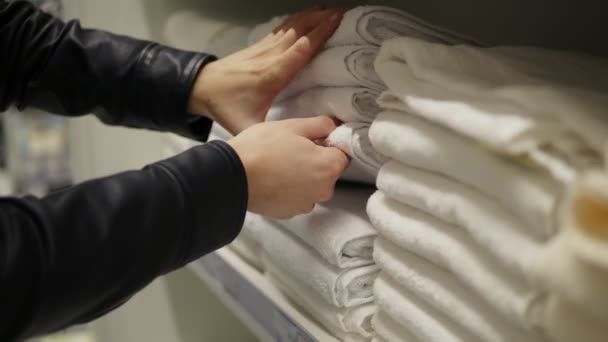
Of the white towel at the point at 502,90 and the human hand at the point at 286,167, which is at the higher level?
the white towel at the point at 502,90

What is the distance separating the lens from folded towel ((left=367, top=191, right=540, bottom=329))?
287 mm

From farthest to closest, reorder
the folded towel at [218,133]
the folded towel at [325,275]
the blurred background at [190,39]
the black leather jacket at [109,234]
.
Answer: the folded towel at [218,133]
the blurred background at [190,39]
the folded towel at [325,275]
the black leather jacket at [109,234]

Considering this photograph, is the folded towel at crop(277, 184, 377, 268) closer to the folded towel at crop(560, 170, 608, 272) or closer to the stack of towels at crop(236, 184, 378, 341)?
the stack of towels at crop(236, 184, 378, 341)

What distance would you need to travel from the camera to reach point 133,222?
1.25 feet

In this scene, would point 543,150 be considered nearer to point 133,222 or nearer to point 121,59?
point 133,222

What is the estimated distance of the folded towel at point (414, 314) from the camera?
1.16ft

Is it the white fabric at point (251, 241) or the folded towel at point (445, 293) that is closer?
the folded towel at point (445, 293)

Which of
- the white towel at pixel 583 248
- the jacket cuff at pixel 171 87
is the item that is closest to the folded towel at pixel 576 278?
the white towel at pixel 583 248

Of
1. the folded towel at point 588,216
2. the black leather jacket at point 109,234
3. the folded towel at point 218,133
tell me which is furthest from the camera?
the folded towel at point 218,133

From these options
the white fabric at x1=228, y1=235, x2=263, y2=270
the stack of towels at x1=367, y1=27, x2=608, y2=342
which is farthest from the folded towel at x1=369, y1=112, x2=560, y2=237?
the white fabric at x1=228, y1=235, x2=263, y2=270

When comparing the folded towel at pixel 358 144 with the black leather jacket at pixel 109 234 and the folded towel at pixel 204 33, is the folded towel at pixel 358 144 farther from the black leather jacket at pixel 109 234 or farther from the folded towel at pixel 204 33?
the folded towel at pixel 204 33

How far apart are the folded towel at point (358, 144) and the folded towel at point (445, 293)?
0.21 feet

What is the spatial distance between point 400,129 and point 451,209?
7 centimetres

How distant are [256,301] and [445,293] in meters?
0.24
